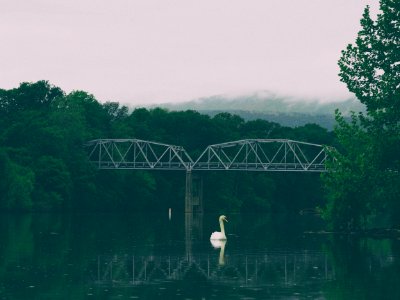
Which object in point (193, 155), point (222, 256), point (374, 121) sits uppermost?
point (193, 155)

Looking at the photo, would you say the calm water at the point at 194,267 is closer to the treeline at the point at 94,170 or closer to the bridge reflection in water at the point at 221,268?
the bridge reflection in water at the point at 221,268

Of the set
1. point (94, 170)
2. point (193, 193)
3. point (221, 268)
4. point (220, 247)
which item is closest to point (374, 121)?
point (220, 247)

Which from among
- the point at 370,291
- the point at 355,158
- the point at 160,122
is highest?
the point at 160,122

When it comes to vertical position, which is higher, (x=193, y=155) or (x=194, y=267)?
(x=193, y=155)

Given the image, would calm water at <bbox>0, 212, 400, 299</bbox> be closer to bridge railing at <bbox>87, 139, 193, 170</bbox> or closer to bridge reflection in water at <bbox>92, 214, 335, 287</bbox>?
bridge reflection in water at <bbox>92, 214, 335, 287</bbox>

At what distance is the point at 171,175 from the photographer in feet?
602

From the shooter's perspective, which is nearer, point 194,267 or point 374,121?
point 194,267

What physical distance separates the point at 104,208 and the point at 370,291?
397 feet

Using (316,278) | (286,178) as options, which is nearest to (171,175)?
(286,178)

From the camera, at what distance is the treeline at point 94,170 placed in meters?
142

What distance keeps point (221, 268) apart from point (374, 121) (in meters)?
26.3

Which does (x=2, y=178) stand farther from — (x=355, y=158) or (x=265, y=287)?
(x=265, y=287)

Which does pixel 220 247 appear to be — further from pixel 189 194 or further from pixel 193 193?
pixel 193 193

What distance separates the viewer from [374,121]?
71.2m
